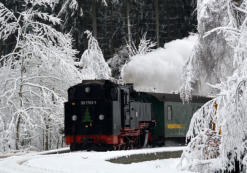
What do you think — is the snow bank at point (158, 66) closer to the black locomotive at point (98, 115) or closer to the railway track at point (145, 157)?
the black locomotive at point (98, 115)

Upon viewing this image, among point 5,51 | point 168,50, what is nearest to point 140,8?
point 5,51

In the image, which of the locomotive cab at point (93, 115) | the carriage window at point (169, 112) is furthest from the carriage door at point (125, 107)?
the carriage window at point (169, 112)

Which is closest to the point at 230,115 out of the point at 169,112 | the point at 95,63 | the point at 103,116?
the point at 103,116

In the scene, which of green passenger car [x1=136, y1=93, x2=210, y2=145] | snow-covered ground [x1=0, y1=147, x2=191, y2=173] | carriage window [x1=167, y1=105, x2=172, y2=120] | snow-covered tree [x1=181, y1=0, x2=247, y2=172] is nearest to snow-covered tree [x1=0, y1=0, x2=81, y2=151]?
green passenger car [x1=136, y1=93, x2=210, y2=145]

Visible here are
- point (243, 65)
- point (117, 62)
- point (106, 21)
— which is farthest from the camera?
point (106, 21)

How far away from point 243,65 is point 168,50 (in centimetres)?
1671

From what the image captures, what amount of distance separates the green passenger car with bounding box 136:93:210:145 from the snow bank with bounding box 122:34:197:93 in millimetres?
1549

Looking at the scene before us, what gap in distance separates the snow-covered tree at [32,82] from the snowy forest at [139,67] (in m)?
0.05

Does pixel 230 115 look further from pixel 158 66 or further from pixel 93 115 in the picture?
pixel 158 66

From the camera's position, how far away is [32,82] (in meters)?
24.9

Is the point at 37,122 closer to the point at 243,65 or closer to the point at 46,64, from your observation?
the point at 46,64

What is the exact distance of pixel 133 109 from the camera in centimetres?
2081

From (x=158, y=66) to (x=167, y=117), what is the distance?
3157mm

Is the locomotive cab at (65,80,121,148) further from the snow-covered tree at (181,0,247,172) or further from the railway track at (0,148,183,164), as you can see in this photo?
the snow-covered tree at (181,0,247,172)
